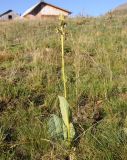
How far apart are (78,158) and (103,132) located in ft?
1.30

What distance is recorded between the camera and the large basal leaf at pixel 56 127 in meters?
3.31

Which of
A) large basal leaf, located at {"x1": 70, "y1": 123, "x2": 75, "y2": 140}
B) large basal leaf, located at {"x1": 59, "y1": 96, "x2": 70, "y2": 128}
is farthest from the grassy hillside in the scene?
large basal leaf, located at {"x1": 59, "y1": 96, "x2": 70, "y2": 128}

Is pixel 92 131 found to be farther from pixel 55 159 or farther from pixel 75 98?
pixel 75 98

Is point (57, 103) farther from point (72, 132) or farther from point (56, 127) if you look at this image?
point (72, 132)

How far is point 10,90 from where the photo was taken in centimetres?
471

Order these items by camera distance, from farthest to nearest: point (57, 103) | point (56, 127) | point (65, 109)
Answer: point (57, 103)
point (56, 127)
point (65, 109)

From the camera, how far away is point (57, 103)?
169 inches

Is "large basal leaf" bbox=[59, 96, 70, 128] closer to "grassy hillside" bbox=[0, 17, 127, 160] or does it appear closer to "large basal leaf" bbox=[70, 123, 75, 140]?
"large basal leaf" bbox=[70, 123, 75, 140]

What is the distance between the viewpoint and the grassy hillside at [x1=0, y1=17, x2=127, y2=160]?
10.4ft

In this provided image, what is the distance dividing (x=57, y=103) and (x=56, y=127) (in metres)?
0.96

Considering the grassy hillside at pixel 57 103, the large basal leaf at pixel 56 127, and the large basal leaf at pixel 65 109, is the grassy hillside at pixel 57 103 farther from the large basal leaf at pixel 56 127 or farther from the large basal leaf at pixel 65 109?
the large basal leaf at pixel 65 109

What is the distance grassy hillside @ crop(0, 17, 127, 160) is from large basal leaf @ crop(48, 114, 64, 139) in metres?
0.06

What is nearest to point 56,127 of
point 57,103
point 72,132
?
point 72,132

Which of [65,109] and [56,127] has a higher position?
[65,109]
